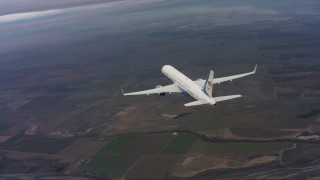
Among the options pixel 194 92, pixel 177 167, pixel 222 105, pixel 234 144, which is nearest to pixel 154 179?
pixel 177 167

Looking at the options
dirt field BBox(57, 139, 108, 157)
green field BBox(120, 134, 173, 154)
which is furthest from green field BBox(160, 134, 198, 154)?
dirt field BBox(57, 139, 108, 157)

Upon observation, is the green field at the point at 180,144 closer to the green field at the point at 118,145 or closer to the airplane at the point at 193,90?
the airplane at the point at 193,90

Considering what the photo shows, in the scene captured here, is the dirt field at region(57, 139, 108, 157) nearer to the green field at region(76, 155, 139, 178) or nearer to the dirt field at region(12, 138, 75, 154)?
the dirt field at region(12, 138, 75, 154)

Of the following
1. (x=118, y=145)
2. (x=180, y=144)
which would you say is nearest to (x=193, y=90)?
(x=180, y=144)

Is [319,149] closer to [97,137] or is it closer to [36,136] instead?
[97,137]

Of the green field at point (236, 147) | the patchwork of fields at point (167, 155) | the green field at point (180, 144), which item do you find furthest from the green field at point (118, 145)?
the green field at point (236, 147)

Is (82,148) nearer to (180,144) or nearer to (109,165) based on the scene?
(109,165)
